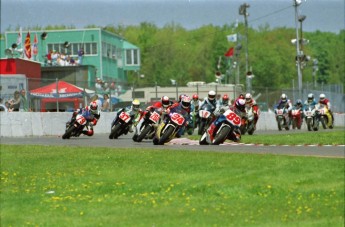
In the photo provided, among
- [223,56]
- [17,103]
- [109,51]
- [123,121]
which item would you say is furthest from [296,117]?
[223,56]

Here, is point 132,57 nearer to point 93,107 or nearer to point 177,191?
point 93,107

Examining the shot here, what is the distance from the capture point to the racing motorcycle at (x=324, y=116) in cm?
4594

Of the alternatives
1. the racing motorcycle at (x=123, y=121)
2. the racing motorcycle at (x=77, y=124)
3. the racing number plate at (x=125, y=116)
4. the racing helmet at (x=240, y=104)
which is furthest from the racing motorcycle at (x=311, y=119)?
the racing helmet at (x=240, y=104)

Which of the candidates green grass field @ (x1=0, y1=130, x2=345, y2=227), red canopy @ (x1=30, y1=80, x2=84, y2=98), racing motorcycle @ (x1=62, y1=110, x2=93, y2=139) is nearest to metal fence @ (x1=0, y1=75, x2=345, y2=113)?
red canopy @ (x1=30, y1=80, x2=84, y2=98)

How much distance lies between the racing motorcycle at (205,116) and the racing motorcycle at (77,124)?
3.98 metres

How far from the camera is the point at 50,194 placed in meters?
16.8

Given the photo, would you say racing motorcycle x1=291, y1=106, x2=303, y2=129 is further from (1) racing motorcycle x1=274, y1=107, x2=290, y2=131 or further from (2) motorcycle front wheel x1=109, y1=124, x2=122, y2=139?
(2) motorcycle front wheel x1=109, y1=124, x2=122, y2=139

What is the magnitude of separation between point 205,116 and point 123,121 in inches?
163

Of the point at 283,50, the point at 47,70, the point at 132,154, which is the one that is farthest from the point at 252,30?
the point at 132,154

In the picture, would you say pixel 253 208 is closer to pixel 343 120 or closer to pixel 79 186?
pixel 79 186

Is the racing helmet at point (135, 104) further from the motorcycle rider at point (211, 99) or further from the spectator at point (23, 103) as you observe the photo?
the spectator at point (23, 103)

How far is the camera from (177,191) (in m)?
16.2

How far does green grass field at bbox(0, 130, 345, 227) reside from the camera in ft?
46.1

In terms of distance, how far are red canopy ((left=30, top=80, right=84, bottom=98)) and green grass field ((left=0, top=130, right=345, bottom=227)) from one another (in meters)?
20.6
